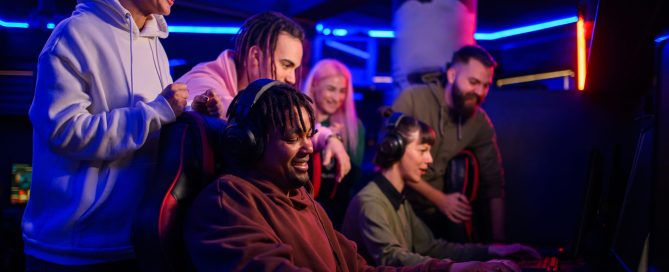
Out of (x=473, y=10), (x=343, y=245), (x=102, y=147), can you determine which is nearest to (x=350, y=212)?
(x=343, y=245)

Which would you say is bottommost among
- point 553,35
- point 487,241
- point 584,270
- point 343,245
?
point 487,241

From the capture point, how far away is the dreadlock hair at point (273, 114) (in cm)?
150

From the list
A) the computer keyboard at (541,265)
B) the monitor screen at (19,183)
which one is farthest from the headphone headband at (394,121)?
the monitor screen at (19,183)

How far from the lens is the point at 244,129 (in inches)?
56.8

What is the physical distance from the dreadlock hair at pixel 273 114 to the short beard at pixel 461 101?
197cm

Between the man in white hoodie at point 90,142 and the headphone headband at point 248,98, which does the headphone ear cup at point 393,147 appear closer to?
the headphone headband at point 248,98

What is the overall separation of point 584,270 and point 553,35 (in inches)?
262

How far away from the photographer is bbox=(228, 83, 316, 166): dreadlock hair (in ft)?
4.91

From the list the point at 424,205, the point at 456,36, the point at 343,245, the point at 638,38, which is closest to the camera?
the point at 343,245

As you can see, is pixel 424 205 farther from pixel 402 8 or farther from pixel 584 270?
pixel 402 8

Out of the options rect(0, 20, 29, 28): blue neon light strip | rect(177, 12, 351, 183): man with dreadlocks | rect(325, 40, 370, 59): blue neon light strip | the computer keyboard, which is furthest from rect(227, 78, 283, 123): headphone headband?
rect(325, 40, 370, 59): blue neon light strip

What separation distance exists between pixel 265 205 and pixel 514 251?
4.22ft

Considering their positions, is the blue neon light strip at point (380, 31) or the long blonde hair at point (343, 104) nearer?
the long blonde hair at point (343, 104)

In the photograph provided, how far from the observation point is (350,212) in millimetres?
2473
